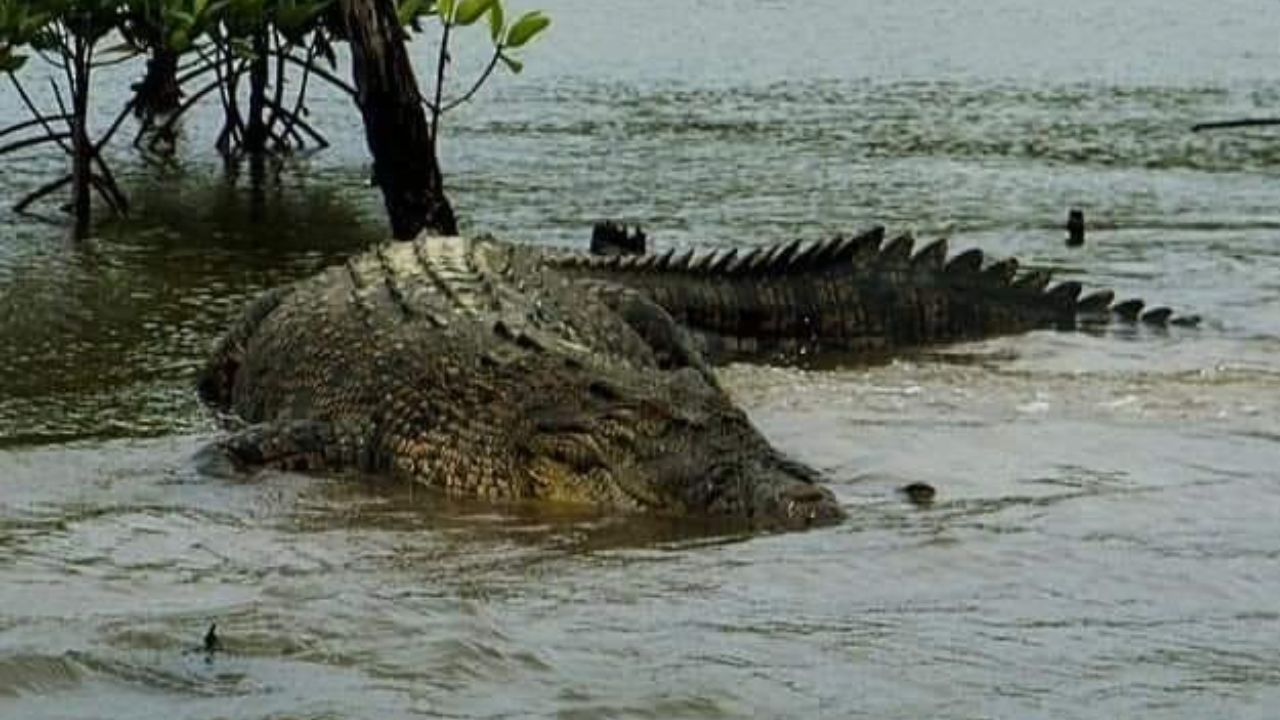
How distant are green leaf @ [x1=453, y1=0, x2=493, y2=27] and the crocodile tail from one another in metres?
1.83

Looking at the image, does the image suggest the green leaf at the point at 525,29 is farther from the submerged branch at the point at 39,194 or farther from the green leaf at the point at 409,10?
the submerged branch at the point at 39,194

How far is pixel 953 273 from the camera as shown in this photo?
955 centimetres

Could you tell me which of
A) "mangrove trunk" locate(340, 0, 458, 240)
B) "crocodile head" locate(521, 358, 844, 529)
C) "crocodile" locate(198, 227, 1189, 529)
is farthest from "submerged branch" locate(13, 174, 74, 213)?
"crocodile head" locate(521, 358, 844, 529)

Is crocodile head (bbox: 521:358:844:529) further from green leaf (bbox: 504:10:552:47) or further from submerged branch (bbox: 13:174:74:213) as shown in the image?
submerged branch (bbox: 13:174:74:213)

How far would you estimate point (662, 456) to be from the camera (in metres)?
6.37

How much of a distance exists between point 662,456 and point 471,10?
4.68 metres

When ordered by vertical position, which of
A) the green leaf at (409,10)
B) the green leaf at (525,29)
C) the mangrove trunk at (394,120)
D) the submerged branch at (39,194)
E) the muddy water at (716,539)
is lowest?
the muddy water at (716,539)

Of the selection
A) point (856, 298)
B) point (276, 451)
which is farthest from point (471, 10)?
point (276, 451)

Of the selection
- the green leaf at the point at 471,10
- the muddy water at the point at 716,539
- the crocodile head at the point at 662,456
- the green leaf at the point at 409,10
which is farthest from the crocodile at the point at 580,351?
the green leaf at the point at 409,10

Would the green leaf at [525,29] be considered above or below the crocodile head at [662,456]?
above

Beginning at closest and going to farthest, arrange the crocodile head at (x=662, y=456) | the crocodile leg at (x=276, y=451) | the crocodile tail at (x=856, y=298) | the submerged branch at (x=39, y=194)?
the crocodile head at (x=662, y=456) → the crocodile leg at (x=276, y=451) → the crocodile tail at (x=856, y=298) → the submerged branch at (x=39, y=194)

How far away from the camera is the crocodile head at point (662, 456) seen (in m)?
6.18

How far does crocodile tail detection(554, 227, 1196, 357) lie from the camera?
9.12 m

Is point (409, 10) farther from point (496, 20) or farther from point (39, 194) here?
point (39, 194)
